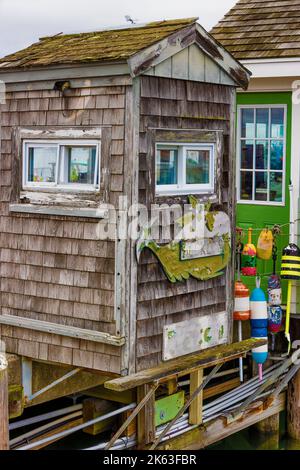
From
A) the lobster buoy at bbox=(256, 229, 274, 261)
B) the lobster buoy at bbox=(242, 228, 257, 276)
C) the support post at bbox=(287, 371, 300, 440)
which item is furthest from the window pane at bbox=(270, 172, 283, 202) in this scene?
the support post at bbox=(287, 371, 300, 440)

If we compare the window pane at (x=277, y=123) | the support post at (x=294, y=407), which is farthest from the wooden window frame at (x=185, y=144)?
the support post at (x=294, y=407)

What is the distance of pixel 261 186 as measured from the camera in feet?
34.6

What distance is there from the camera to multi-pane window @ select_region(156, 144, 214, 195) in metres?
7.73

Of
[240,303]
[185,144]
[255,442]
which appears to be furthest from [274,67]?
[255,442]

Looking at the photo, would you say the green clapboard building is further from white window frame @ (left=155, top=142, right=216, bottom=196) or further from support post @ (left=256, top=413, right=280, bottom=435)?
white window frame @ (left=155, top=142, right=216, bottom=196)

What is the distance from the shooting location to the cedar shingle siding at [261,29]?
10.2 meters

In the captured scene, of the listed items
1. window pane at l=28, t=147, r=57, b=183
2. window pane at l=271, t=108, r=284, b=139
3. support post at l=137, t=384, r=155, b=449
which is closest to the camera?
window pane at l=28, t=147, r=57, b=183

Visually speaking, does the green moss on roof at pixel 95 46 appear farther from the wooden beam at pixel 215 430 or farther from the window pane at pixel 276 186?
the wooden beam at pixel 215 430

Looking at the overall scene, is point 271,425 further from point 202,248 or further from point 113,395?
point 202,248

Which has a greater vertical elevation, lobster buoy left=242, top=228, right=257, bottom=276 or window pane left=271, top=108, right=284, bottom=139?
window pane left=271, top=108, right=284, bottom=139

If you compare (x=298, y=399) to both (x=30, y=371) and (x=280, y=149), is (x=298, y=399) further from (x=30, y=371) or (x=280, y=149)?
(x=30, y=371)

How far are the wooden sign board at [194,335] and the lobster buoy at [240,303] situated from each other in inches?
18.3

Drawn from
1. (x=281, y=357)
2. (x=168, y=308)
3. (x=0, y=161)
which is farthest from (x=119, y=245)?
(x=281, y=357)

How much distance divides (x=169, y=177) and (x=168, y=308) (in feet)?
3.70
